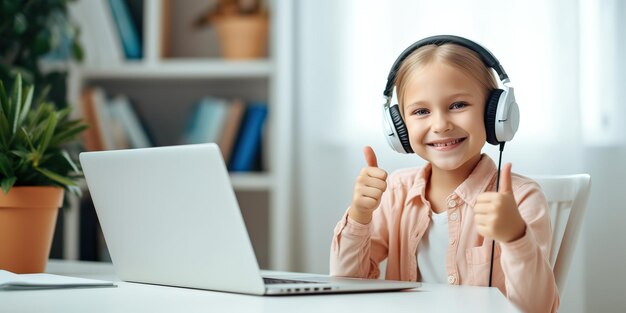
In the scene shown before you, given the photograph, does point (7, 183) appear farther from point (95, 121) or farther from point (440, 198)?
point (95, 121)

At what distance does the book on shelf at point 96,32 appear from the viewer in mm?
2697

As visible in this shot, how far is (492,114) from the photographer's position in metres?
1.20

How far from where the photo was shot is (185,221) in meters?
1.00

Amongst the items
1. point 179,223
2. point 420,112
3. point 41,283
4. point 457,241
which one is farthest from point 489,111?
point 41,283

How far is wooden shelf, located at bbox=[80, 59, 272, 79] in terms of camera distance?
264cm

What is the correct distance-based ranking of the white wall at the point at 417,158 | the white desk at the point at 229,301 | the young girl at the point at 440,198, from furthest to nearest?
the white wall at the point at 417,158, the young girl at the point at 440,198, the white desk at the point at 229,301

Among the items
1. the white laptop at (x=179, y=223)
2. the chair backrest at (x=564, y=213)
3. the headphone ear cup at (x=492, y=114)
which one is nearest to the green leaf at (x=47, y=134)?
the white laptop at (x=179, y=223)

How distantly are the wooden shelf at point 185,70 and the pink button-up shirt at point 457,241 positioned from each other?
1295 mm

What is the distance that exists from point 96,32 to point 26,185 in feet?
4.73

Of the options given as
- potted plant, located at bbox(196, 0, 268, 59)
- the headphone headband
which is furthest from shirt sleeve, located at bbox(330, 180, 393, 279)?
potted plant, located at bbox(196, 0, 268, 59)

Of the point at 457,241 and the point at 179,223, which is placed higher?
the point at 179,223

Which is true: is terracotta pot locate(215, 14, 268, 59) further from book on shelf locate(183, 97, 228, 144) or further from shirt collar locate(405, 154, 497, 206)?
shirt collar locate(405, 154, 497, 206)

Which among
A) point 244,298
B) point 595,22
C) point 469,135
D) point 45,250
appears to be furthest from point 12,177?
point 595,22

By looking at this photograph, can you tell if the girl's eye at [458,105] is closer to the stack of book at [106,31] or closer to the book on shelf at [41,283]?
the book on shelf at [41,283]
